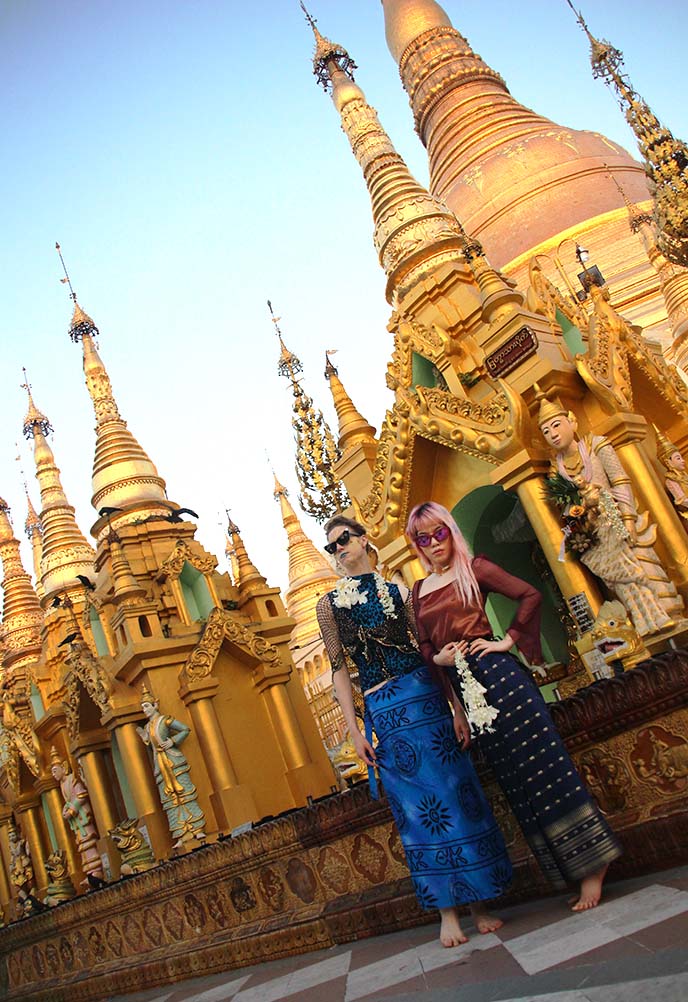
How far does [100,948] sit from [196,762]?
3.78 meters

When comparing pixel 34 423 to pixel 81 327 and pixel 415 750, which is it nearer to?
pixel 81 327

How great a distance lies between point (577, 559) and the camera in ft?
23.2

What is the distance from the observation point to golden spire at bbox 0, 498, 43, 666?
2208 centimetres

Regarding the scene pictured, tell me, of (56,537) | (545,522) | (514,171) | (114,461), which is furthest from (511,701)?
(514,171)

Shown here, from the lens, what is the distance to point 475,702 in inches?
148

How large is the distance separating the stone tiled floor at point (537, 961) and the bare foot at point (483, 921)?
0.04 meters

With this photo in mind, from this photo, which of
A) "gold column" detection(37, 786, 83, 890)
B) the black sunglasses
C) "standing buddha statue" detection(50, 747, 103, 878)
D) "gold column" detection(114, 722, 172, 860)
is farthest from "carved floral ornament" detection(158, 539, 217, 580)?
the black sunglasses

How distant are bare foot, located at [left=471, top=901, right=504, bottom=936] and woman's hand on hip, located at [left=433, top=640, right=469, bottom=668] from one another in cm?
105

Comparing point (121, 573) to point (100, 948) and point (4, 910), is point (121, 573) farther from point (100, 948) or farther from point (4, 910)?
point (4, 910)

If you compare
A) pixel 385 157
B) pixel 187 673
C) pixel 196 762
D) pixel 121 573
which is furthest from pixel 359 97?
pixel 196 762

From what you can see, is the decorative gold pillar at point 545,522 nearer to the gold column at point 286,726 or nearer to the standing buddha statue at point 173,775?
the standing buddha statue at point 173,775

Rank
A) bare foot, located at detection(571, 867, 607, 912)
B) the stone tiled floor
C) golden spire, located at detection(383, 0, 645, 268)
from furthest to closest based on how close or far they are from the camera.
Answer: golden spire, located at detection(383, 0, 645, 268) → bare foot, located at detection(571, 867, 607, 912) → the stone tiled floor

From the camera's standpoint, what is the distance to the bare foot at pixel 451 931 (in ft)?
12.4

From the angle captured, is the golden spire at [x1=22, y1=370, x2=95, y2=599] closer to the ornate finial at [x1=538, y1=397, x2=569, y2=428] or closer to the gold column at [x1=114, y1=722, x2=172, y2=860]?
the gold column at [x1=114, y1=722, x2=172, y2=860]
